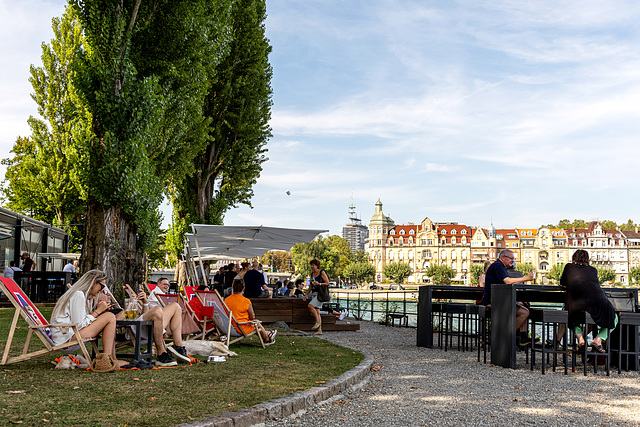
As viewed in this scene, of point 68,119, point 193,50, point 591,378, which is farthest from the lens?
point 68,119

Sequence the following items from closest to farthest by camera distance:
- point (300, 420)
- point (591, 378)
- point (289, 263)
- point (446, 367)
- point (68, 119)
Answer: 1. point (300, 420)
2. point (591, 378)
3. point (446, 367)
4. point (68, 119)
5. point (289, 263)

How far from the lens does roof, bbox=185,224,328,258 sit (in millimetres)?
13203

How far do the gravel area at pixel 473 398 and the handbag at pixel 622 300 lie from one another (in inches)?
36.5

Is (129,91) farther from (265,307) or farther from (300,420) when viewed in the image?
(300,420)

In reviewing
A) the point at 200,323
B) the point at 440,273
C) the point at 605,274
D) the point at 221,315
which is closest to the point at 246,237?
the point at 200,323

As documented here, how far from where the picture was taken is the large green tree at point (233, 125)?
874 inches

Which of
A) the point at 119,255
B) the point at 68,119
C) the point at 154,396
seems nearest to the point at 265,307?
the point at 119,255

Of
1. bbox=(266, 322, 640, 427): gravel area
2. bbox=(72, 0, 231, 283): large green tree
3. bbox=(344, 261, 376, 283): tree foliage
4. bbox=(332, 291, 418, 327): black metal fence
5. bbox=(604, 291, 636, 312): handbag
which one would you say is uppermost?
bbox=(72, 0, 231, 283): large green tree

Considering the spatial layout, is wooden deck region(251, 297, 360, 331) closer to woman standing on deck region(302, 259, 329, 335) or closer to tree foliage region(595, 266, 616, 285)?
woman standing on deck region(302, 259, 329, 335)

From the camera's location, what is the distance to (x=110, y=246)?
11.9 meters

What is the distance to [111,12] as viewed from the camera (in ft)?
40.0

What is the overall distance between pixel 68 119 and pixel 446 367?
891 inches

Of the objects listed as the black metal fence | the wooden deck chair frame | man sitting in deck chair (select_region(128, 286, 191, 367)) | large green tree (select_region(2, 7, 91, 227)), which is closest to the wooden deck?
the black metal fence

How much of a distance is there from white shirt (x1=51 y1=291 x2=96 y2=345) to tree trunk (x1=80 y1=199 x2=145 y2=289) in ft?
20.1
